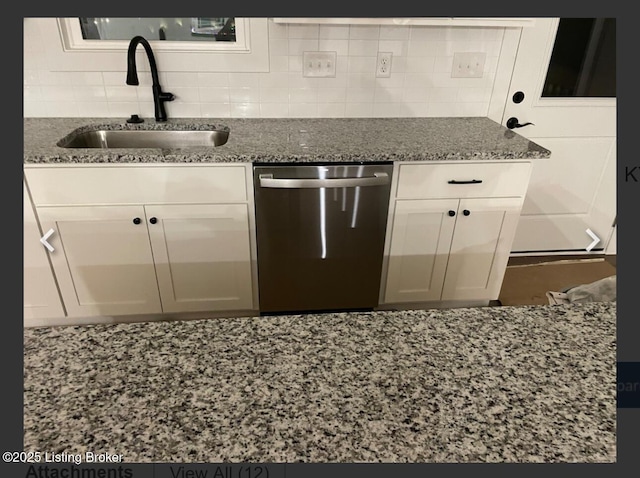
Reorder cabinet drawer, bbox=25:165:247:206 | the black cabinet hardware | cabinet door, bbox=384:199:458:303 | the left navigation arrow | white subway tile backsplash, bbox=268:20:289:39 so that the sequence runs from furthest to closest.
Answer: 1. the black cabinet hardware
2. white subway tile backsplash, bbox=268:20:289:39
3. cabinet door, bbox=384:199:458:303
4. the left navigation arrow
5. cabinet drawer, bbox=25:165:247:206

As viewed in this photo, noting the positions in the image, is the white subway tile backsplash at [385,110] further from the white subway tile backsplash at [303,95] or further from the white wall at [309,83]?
the white subway tile backsplash at [303,95]

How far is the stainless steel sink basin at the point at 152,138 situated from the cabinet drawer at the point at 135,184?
Answer: 42 cm

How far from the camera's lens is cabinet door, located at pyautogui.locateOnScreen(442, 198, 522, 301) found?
2.07 meters

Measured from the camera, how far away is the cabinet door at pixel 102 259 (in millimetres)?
1892

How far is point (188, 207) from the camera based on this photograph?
191cm

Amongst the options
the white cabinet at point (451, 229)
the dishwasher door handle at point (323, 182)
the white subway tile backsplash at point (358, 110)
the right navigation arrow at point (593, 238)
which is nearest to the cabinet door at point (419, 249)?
the white cabinet at point (451, 229)

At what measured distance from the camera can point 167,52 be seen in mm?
2166

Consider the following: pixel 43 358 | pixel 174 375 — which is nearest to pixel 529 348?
pixel 174 375

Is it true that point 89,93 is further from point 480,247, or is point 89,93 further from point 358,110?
point 480,247

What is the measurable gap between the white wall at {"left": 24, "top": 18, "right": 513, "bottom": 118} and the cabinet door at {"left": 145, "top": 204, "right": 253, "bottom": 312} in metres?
0.66

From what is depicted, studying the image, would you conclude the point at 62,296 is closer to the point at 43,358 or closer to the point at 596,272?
the point at 43,358

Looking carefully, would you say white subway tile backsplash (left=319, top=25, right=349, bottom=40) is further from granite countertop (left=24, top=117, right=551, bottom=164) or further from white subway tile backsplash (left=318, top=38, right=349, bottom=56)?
granite countertop (left=24, top=117, right=551, bottom=164)

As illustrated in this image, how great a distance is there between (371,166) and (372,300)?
72 centimetres

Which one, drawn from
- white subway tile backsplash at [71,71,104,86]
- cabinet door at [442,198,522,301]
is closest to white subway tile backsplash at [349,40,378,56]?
cabinet door at [442,198,522,301]
